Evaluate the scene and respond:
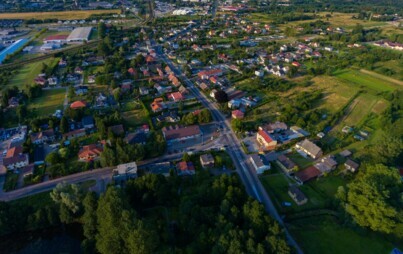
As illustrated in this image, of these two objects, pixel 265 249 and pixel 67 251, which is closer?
pixel 265 249

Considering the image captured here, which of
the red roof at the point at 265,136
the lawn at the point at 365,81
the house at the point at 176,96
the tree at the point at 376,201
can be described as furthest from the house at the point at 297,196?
the lawn at the point at 365,81

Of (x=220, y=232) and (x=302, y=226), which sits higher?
(x=220, y=232)

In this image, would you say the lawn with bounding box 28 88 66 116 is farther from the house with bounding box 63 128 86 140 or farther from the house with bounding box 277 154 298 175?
the house with bounding box 277 154 298 175

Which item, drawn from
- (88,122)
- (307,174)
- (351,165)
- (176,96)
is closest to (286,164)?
(307,174)

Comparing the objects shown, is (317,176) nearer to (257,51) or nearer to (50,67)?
(257,51)

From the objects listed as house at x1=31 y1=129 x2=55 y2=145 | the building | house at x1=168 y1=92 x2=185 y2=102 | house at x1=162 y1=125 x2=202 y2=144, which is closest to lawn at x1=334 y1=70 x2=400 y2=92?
house at x1=168 y1=92 x2=185 y2=102

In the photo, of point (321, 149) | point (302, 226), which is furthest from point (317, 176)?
point (302, 226)

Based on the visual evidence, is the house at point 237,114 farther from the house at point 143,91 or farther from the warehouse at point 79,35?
the warehouse at point 79,35
